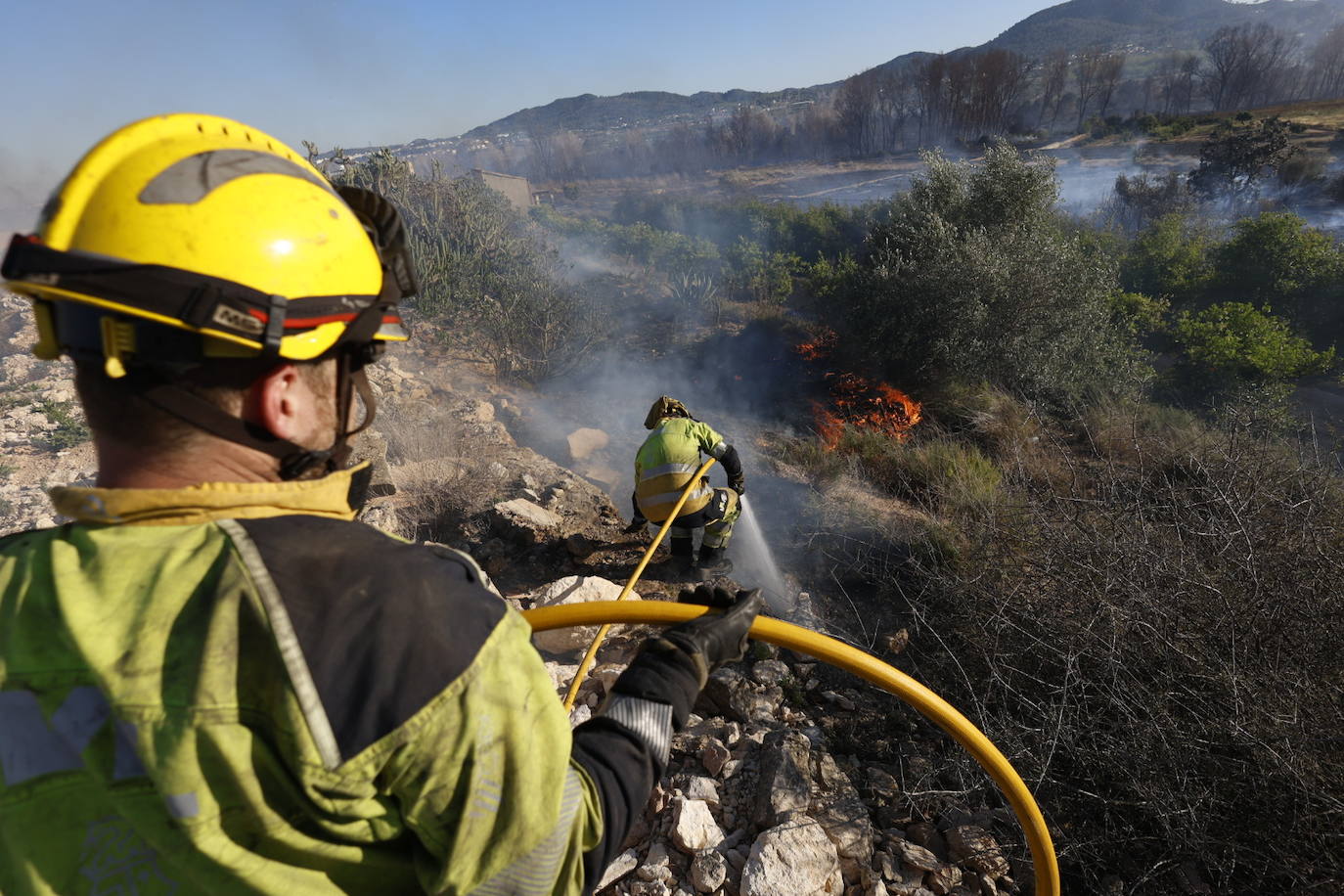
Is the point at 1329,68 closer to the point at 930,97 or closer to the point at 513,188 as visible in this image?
the point at 930,97

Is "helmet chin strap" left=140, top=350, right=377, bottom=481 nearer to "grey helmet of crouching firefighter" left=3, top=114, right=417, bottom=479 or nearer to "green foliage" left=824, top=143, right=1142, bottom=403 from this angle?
"grey helmet of crouching firefighter" left=3, top=114, right=417, bottom=479

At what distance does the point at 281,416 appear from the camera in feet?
3.66

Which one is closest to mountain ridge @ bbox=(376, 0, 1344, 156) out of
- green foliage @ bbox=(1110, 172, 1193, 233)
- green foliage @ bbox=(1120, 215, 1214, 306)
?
green foliage @ bbox=(1110, 172, 1193, 233)

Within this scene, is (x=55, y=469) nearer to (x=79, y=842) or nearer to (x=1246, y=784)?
(x=79, y=842)

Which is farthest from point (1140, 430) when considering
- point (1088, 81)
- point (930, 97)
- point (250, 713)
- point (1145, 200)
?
point (1088, 81)

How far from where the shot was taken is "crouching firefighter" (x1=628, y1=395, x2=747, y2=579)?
470cm

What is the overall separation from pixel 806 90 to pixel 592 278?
12907 centimetres

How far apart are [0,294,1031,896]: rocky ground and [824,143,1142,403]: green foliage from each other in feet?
27.3

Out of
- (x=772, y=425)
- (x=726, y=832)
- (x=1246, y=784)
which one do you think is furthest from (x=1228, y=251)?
(x=726, y=832)

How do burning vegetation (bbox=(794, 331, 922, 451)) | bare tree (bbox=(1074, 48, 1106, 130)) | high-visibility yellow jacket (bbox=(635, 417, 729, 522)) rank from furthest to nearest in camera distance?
bare tree (bbox=(1074, 48, 1106, 130)) < burning vegetation (bbox=(794, 331, 922, 451)) < high-visibility yellow jacket (bbox=(635, 417, 729, 522))

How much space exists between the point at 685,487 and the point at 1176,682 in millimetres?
3080

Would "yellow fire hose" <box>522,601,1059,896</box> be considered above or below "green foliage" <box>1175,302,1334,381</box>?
above

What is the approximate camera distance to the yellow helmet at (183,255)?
99cm

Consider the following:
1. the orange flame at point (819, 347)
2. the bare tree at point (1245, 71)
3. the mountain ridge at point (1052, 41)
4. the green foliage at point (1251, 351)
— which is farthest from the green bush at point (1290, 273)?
the mountain ridge at point (1052, 41)
